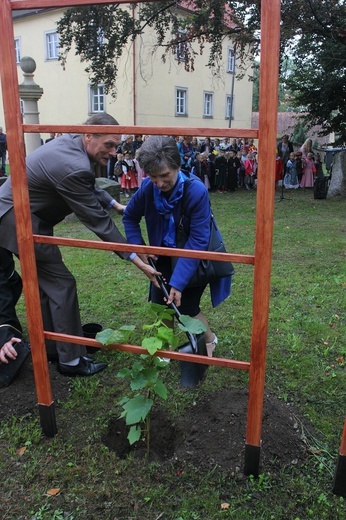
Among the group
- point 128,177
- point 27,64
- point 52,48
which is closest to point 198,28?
point 128,177

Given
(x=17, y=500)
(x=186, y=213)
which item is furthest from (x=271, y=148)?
(x=17, y=500)

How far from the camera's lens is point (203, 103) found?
1495 centimetres

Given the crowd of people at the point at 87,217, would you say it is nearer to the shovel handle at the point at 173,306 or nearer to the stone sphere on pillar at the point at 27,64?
the shovel handle at the point at 173,306

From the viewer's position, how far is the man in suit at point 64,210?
7.69 ft

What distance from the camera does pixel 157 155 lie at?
7.58ft

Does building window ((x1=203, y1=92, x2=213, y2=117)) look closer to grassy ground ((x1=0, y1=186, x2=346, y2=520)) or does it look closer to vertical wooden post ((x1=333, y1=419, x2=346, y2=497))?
grassy ground ((x1=0, y1=186, x2=346, y2=520))

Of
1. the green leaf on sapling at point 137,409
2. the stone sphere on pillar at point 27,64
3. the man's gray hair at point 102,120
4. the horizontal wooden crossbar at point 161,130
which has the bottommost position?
the green leaf on sapling at point 137,409

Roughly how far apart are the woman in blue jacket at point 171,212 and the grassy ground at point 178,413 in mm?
621

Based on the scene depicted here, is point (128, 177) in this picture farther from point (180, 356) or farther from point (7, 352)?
point (180, 356)

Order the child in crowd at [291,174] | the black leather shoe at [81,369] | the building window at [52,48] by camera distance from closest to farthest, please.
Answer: the black leather shoe at [81,369] → the child in crowd at [291,174] → the building window at [52,48]

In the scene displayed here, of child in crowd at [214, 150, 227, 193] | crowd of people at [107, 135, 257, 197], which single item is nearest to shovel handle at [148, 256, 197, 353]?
crowd of people at [107, 135, 257, 197]

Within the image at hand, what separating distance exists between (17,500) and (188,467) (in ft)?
2.56

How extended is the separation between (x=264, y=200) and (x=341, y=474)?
124 cm

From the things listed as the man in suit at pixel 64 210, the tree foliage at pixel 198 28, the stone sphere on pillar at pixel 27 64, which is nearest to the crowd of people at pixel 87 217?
the man in suit at pixel 64 210
